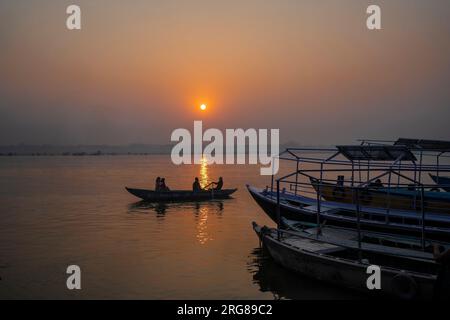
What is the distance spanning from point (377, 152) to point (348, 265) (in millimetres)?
5429

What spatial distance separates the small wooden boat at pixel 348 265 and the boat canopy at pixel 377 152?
3654 millimetres

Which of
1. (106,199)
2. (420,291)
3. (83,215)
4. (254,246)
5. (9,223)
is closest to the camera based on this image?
(420,291)

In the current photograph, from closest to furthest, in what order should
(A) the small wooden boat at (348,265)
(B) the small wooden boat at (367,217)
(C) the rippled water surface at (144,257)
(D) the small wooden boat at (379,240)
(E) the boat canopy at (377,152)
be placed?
(A) the small wooden boat at (348,265), (D) the small wooden boat at (379,240), (C) the rippled water surface at (144,257), (B) the small wooden boat at (367,217), (E) the boat canopy at (377,152)

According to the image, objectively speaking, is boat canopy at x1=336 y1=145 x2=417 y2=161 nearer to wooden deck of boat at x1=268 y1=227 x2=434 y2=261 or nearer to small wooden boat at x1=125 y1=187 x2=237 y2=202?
wooden deck of boat at x1=268 y1=227 x2=434 y2=261

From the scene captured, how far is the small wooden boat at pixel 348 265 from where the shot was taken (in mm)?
9344

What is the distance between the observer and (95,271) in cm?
1284

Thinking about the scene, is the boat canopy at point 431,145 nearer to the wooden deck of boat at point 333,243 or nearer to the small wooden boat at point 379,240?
the small wooden boat at point 379,240

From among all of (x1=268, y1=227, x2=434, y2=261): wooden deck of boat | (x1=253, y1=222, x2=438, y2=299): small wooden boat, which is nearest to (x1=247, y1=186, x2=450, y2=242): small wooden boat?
(x1=268, y1=227, x2=434, y2=261): wooden deck of boat

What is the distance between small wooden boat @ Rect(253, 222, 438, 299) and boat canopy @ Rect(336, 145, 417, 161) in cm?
365

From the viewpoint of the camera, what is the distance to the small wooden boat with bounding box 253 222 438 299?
9344 mm

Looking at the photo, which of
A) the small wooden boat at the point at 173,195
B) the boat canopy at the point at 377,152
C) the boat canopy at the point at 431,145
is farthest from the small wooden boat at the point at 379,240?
the small wooden boat at the point at 173,195
